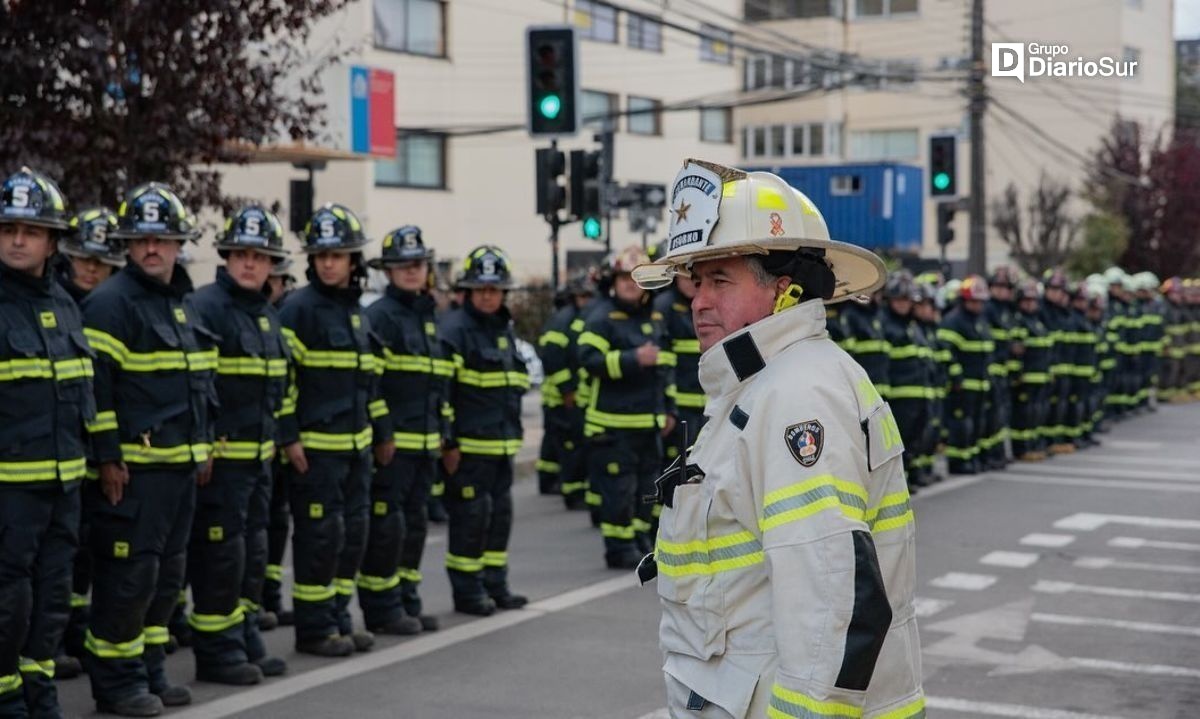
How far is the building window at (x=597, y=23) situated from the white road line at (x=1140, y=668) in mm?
33309

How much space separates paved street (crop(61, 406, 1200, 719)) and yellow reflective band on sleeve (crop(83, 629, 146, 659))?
360mm

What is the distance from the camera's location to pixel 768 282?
11.8 feet

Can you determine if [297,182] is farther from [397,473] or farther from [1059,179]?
[1059,179]

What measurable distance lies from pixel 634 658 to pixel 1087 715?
2.34m

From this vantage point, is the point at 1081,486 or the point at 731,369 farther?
the point at 1081,486

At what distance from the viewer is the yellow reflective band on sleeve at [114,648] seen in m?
7.52

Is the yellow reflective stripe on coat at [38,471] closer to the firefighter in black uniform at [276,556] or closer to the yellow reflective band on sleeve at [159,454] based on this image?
the yellow reflective band on sleeve at [159,454]

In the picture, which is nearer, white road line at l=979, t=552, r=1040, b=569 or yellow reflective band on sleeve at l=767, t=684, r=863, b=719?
yellow reflective band on sleeve at l=767, t=684, r=863, b=719

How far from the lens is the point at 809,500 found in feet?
10.7

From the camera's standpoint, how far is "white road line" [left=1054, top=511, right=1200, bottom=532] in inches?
557

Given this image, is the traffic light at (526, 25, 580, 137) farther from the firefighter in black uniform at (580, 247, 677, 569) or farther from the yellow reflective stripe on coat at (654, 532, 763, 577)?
the yellow reflective stripe on coat at (654, 532, 763, 577)

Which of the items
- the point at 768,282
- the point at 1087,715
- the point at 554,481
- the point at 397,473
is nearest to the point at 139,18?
the point at 397,473

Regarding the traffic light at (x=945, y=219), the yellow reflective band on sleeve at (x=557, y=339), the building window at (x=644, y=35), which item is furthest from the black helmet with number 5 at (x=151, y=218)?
the building window at (x=644, y=35)

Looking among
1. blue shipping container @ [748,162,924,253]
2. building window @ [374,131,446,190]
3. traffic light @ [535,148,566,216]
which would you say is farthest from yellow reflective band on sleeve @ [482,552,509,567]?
blue shipping container @ [748,162,924,253]
